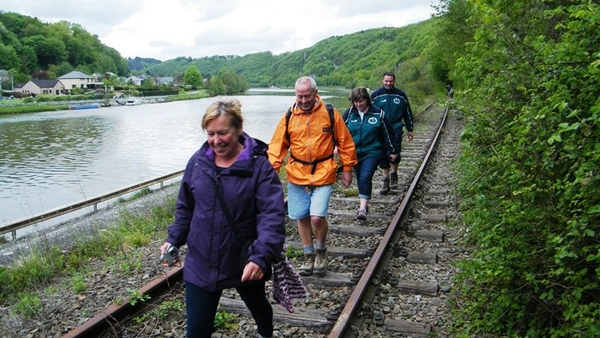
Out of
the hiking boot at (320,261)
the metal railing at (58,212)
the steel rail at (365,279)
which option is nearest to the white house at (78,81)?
the metal railing at (58,212)

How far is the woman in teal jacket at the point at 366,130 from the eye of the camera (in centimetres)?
636

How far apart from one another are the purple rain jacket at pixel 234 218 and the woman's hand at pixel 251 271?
8 centimetres

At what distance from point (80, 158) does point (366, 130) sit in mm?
25595

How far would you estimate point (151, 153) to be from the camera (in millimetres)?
29266

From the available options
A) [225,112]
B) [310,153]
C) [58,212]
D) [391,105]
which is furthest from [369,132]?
[58,212]

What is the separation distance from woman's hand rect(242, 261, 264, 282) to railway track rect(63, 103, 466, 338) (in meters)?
1.18

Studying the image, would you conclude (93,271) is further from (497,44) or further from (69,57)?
(69,57)

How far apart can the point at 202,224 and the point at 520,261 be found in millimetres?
2271

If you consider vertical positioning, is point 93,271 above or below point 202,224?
below

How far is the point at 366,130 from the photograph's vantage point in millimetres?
6363

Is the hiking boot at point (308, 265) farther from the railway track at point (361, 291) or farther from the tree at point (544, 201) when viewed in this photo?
the tree at point (544, 201)

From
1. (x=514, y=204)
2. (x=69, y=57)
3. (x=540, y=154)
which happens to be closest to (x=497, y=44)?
(x=540, y=154)

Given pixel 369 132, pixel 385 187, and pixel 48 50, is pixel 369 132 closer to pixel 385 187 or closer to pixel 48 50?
pixel 385 187

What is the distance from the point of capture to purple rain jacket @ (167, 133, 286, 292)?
2.87 metres
